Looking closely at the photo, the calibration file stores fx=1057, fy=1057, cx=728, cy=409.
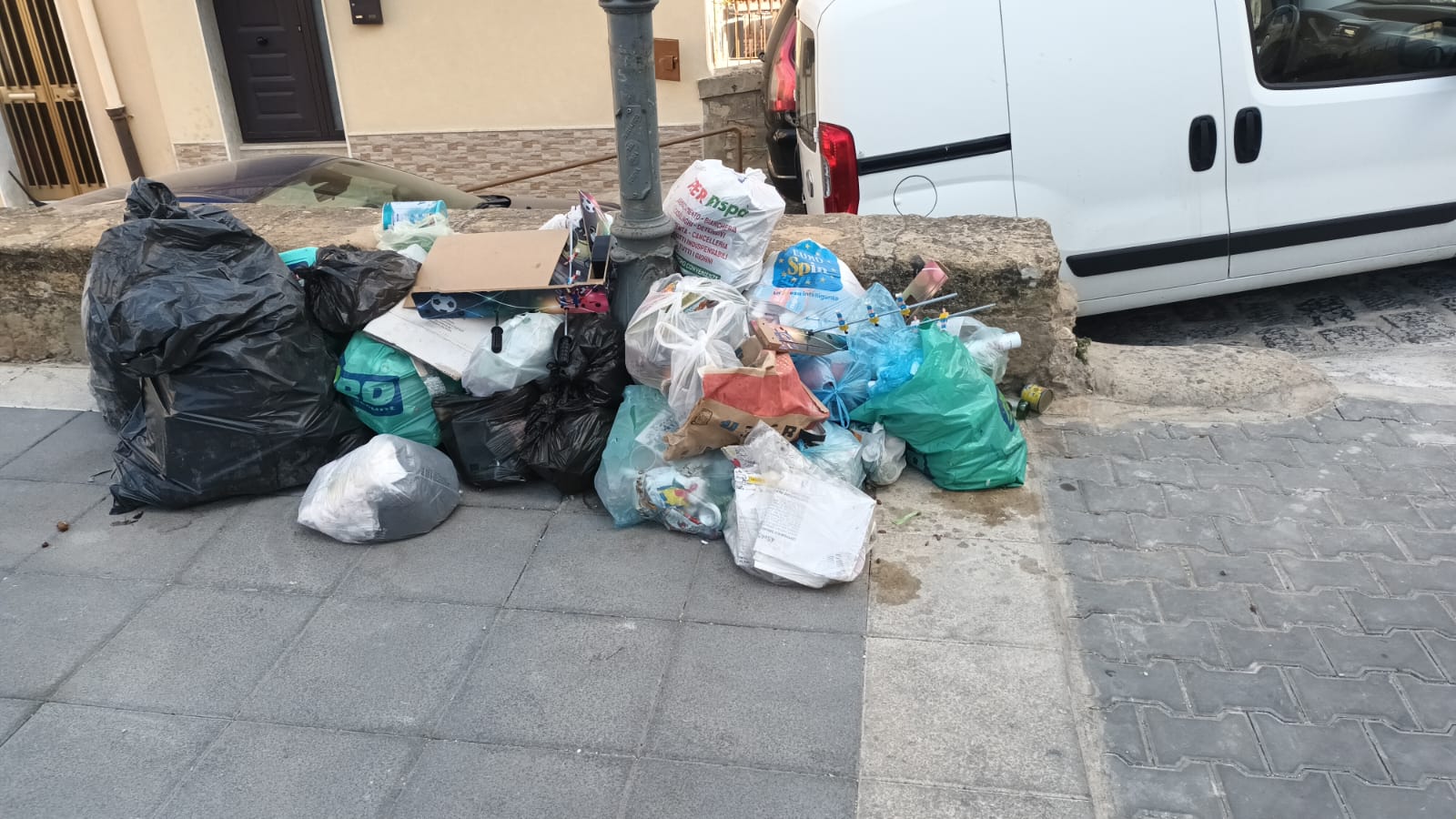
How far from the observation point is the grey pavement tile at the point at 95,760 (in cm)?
240

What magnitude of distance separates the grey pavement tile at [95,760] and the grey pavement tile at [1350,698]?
2.70m

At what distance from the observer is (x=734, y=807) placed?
7.79 ft

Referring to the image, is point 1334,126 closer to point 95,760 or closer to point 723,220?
point 723,220

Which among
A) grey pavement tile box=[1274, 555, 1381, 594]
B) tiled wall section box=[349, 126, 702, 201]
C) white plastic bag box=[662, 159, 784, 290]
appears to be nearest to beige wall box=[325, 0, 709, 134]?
tiled wall section box=[349, 126, 702, 201]

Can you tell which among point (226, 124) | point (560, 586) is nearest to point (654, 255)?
point (560, 586)

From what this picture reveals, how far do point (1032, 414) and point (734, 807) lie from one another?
2158 mm

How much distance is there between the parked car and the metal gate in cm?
548

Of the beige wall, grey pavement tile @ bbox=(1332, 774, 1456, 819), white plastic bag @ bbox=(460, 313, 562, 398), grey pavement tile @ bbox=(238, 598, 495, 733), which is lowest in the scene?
grey pavement tile @ bbox=(1332, 774, 1456, 819)

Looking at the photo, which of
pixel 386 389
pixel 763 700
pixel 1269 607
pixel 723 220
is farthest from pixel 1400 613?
pixel 386 389

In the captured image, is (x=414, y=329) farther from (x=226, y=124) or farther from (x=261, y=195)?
(x=226, y=124)

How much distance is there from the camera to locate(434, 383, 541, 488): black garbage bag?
3.56 m

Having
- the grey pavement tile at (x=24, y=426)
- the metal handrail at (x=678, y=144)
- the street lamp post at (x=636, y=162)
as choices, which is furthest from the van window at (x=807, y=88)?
the metal handrail at (x=678, y=144)

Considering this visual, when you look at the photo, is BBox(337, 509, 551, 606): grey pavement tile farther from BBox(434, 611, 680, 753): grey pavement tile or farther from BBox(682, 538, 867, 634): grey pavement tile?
BBox(682, 538, 867, 634): grey pavement tile

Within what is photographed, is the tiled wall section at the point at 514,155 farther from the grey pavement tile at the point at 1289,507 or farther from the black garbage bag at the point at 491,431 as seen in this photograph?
the grey pavement tile at the point at 1289,507
